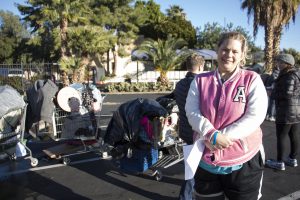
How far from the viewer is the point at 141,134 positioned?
4.90 metres

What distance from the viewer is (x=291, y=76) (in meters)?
5.13

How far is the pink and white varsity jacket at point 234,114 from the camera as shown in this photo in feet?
7.61

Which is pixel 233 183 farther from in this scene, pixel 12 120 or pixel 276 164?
pixel 12 120

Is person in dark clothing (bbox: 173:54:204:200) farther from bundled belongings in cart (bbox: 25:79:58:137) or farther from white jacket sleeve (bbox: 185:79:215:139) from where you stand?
bundled belongings in cart (bbox: 25:79:58:137)

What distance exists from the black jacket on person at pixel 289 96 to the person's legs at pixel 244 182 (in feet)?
9.89

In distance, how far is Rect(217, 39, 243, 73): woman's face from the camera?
243cm

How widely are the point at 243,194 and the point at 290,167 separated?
3.63m

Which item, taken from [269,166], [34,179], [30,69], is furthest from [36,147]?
[30,69]

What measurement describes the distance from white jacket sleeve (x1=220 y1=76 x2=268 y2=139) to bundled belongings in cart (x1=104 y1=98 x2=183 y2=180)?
97.2 inches

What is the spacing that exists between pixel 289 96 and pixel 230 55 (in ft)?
10.5

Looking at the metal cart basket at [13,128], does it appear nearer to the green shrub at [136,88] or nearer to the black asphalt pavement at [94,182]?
the black asphalt pavement at [94,182]

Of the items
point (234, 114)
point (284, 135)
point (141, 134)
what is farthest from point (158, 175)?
point (234, 114)

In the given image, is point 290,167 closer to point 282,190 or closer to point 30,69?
point 282,190

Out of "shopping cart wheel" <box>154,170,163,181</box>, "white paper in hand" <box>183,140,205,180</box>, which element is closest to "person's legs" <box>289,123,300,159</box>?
"shopping cart wheel" <box>154,170,163,181</box>
